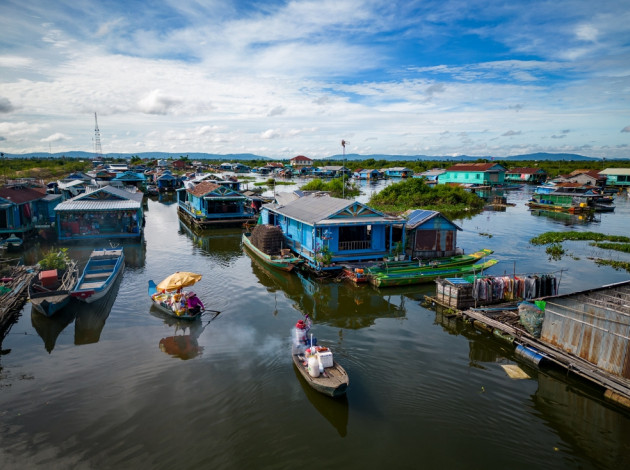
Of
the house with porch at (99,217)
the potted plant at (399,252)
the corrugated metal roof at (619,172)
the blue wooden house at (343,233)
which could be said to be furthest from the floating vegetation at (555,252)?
the corrugated metal roof at (619,172)

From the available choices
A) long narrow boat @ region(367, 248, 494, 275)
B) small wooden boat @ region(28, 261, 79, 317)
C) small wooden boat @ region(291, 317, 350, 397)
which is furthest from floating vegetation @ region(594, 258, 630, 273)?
small wooden boat @ region(28, 261, 79, 317)

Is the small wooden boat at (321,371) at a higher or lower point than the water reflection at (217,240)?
higher

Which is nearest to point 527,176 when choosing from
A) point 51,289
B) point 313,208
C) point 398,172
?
point 398,172

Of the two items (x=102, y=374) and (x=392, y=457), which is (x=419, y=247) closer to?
(x=392, y=457)

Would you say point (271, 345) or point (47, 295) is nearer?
point (271, 345)

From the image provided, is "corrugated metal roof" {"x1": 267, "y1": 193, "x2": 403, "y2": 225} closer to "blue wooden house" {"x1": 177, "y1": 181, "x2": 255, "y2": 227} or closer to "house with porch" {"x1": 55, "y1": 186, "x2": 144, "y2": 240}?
"blue wooden house" {"x1": 177, "y1": 181, "x2": 255, "y2": 227}

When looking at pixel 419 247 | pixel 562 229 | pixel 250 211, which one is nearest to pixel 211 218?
pixel 250 211

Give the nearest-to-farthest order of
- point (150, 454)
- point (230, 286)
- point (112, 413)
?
point (150, 454) < point (112, 413) < point (230, 286)

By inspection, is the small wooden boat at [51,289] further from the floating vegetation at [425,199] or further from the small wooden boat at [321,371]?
the floating vegetation at [425,199]
